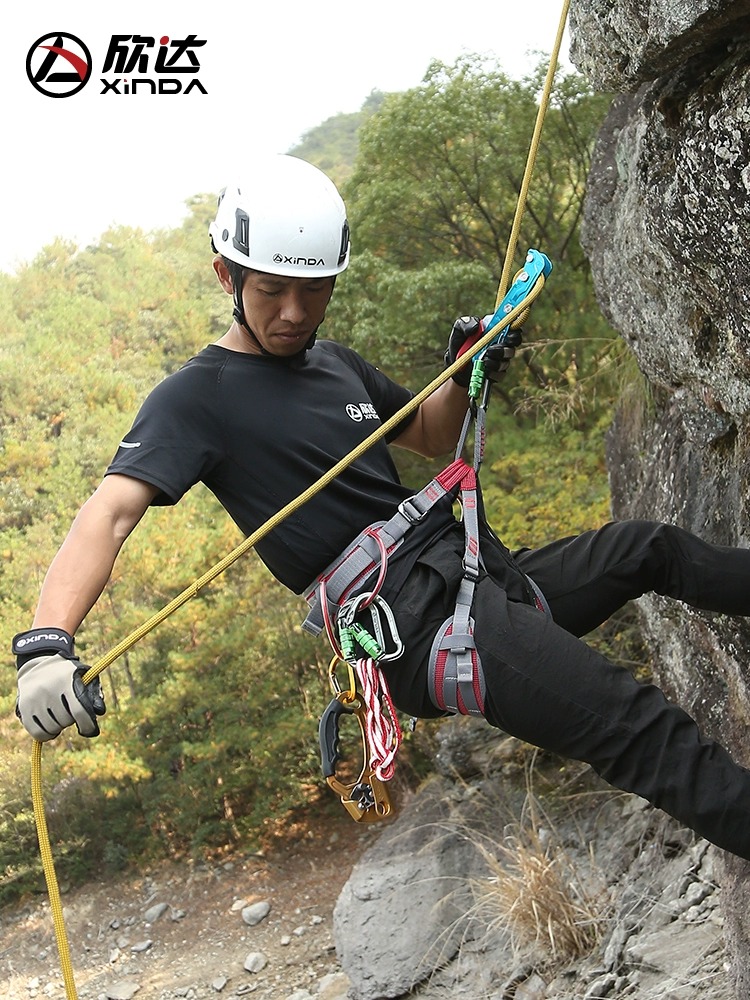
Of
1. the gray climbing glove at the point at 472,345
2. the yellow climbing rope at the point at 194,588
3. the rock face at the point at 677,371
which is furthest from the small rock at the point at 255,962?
the gray climbing glove at the point at 472,345

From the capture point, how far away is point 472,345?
2.72 metres

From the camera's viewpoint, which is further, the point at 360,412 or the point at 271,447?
the point at 360,412

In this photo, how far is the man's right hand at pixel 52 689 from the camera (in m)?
1.95

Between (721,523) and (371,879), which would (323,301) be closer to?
(721,523)

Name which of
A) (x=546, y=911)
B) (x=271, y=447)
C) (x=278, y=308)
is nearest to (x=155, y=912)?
(x=546, y=911)

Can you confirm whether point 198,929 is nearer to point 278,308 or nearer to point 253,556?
point 253,556

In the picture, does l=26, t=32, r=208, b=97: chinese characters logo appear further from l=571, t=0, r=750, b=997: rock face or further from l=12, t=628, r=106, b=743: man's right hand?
l=12, t=628, r=106, b=743: man's right hand

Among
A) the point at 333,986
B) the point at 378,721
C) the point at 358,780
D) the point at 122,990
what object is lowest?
the point at 122,990

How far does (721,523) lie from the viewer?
9.45 feet

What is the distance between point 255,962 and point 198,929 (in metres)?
1.64

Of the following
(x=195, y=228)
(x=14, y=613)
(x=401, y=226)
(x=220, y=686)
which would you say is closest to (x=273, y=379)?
(x=401, y=226)

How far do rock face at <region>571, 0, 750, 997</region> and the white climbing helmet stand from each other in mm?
789

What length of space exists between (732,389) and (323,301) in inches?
42.1

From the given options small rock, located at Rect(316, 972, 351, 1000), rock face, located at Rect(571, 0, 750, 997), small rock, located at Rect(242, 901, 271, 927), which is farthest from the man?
small rock, located at Rect(242, 901, 271, 927)
